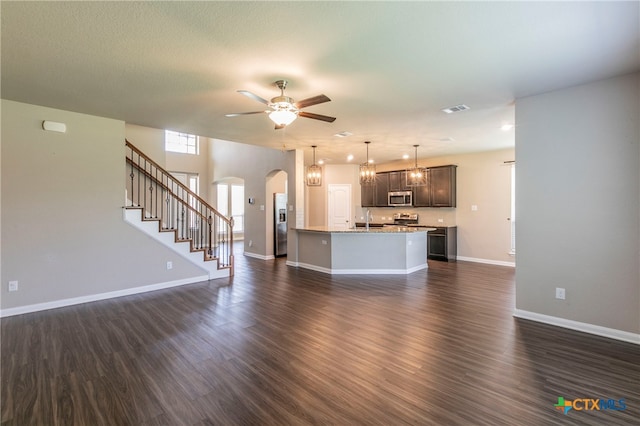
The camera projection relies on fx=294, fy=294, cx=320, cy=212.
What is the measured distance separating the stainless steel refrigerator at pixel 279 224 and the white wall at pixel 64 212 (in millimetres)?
3608

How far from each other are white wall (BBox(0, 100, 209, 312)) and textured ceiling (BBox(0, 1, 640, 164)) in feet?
1.42

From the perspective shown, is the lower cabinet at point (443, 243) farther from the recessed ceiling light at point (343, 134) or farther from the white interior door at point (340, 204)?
the recessed ceiling light at point (343, 134)

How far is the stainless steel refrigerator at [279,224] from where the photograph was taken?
26.4ft

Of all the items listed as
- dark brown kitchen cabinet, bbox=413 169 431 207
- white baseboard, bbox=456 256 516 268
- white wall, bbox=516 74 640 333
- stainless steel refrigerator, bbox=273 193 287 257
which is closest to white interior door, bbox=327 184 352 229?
stainless steel refrigerator, bbox=273 193 287 257

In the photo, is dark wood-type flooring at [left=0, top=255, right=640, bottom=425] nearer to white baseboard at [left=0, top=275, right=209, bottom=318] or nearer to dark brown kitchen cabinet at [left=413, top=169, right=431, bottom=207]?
white baseboard at [left=0, top=275, right=209, bottom=318]

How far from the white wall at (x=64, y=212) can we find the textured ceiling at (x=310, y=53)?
43 cm

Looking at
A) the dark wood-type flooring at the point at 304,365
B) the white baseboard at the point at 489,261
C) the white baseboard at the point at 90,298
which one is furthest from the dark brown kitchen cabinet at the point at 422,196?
the white baseboard at the point at 90,298

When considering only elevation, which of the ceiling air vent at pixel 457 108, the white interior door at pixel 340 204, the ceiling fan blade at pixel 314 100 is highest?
the ceiling air vent at pixel 457 108

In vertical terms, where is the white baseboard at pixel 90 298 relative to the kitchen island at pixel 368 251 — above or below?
below

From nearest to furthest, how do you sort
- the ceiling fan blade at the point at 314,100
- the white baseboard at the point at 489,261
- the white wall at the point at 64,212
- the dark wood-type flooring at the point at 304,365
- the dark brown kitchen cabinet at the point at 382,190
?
the dark wood-type flooring at the point at 304,365 < the ceiling fan blade at the point at 314,100 < the white wall at the point at 64,212 < the white baseboard at the point at 489,261 < the dark brown kitchen cabinet at the point at 382,190

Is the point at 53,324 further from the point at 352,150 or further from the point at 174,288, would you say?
the point at 352,150

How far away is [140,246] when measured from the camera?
15.6 feet

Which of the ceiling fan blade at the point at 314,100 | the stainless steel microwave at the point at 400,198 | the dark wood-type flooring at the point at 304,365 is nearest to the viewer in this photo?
the dark wood-type flooring at the point at 304,365

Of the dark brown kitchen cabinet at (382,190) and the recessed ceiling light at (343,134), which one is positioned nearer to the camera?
the recessed ceiling light at (343,134)
